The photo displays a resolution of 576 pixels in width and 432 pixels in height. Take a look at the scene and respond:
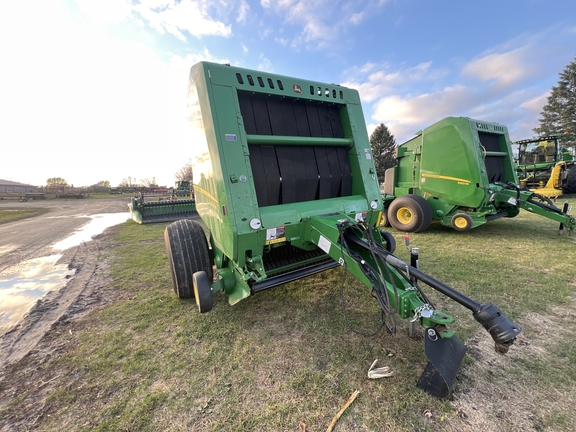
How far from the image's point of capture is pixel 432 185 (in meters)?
6.51

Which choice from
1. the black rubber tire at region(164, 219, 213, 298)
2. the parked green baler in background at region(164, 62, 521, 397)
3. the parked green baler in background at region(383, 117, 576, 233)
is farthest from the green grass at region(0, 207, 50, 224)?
the parked green baler in background at region(383, 117, 576, 233)

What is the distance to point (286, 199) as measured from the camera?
296 cm

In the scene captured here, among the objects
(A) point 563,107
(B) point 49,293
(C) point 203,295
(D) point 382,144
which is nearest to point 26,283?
(B) point 49,293

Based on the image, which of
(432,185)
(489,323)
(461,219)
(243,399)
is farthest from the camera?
(432,185)

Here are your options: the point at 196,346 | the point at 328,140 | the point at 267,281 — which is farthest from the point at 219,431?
the point at 328,140

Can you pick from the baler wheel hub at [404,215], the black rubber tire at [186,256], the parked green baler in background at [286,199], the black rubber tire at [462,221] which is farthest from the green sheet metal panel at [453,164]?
the black rubber tire at [186,256]

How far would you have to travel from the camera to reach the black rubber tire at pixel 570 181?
11883 millimetres

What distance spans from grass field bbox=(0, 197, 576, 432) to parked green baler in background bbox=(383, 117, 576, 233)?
255cm

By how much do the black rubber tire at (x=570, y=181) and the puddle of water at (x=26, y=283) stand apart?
18805mm

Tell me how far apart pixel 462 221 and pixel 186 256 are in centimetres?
602

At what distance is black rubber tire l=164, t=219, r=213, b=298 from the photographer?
10.7ft

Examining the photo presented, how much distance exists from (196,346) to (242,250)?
1.02 meters

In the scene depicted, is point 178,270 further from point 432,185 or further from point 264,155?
point 432,185

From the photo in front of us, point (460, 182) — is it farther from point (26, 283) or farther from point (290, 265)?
point (26, 283)
